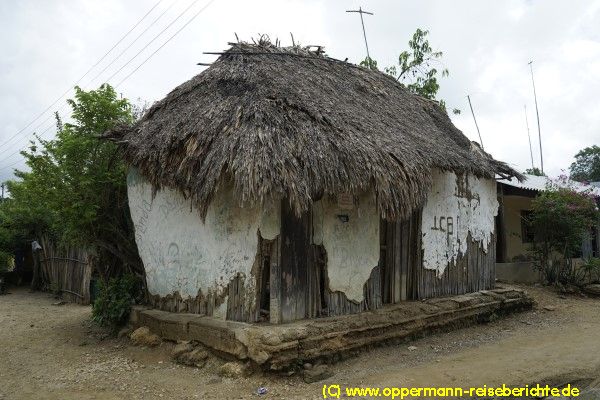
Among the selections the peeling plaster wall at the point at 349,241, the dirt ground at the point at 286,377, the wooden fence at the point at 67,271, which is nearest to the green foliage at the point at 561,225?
the dirt ground at the point at 286,377

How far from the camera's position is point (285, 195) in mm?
5078

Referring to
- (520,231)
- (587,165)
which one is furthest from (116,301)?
(587,165)

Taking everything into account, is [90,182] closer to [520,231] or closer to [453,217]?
[453,217]

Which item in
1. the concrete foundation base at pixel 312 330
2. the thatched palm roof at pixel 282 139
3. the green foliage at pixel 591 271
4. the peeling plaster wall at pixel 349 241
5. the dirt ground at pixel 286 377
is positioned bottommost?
the dirt ground at pixel 286 377

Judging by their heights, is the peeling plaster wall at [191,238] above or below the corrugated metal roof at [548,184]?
below

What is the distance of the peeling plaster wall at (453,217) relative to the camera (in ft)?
24.8

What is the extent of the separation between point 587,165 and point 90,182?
109ft

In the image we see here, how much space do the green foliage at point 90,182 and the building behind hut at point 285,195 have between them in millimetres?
546

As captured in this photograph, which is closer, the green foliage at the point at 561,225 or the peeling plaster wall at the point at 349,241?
the peeling plaster wall at the point at 349,241

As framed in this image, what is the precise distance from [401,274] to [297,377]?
2.59 m

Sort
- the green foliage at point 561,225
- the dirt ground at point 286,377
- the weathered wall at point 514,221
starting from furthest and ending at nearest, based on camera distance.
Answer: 1. the weathered wall at point 514,221
2. the green foliage at point 561,225
3. the dirt ground at point 286,377

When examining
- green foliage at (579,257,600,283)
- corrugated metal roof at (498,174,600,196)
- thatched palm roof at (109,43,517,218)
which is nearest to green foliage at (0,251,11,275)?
thatched palm roof at (109,43,517,218)

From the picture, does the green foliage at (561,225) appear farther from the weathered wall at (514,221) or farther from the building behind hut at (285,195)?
the building behind hut at (285,195)

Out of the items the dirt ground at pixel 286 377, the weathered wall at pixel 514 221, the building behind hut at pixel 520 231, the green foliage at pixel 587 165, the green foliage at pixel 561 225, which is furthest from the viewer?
the green foliage at pixel 587 165
